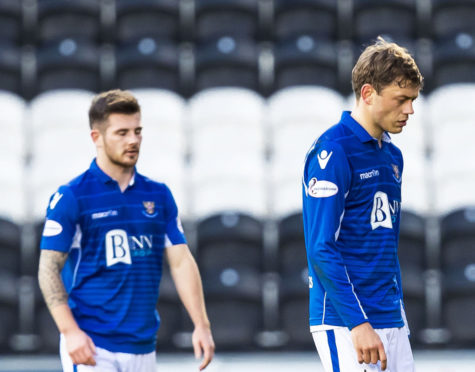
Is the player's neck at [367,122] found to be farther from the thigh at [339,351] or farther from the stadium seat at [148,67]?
the stadium seat at [148,67]

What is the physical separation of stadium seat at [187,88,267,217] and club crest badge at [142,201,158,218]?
10.4ft

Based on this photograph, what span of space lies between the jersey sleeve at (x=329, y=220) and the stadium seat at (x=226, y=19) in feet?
17.4

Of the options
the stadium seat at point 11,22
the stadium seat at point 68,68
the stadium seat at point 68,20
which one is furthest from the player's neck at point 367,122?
the stadium seat at point 11,22

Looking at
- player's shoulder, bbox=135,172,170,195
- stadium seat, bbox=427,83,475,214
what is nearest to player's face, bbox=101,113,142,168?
player's shoulder, bbox=135,172,170,195

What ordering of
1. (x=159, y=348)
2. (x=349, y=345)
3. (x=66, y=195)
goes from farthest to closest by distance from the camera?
(x=159, y=348)
(x=66, y=195)
(x=349, y=345)

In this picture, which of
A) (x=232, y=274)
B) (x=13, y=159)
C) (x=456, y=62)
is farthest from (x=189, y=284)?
(x=456, y=62)

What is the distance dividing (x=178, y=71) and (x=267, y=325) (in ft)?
7.90

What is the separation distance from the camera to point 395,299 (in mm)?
2418

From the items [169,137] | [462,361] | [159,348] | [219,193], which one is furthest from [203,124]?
[462,361]

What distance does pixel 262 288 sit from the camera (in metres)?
5.85

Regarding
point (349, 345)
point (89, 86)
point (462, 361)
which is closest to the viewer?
point (349, 345)

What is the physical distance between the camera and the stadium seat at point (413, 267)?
18.8 ft

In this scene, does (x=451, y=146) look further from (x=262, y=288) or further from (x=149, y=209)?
(x=149, y=209)

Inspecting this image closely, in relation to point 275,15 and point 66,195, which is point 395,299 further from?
point 275,15
